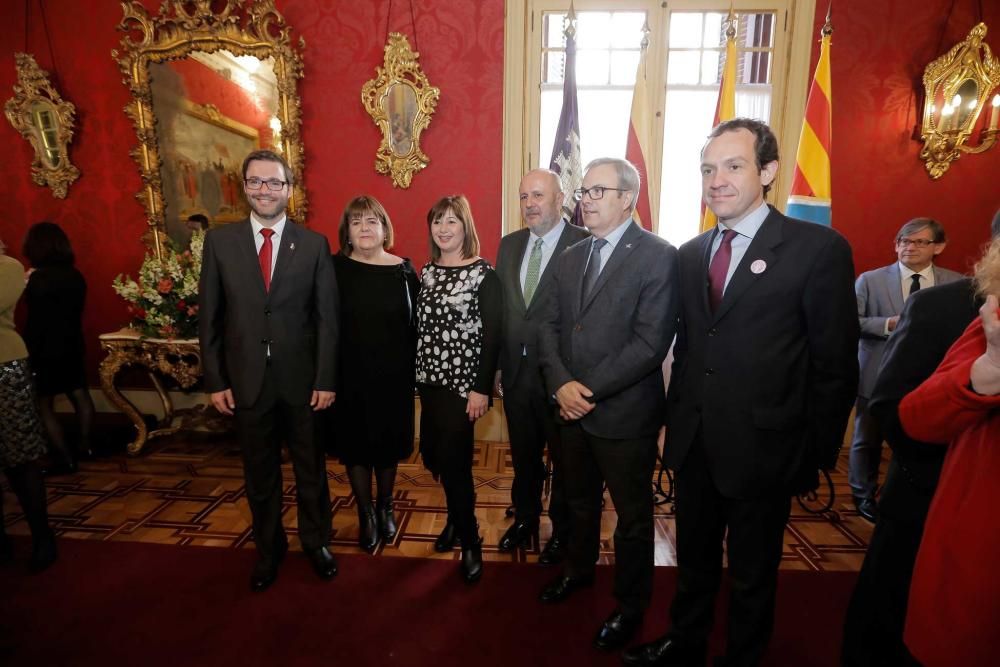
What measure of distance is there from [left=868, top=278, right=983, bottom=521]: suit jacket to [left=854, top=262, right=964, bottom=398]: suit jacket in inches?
77.5

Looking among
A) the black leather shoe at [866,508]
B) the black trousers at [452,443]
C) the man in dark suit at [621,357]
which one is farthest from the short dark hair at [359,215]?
the black leather shoe at [866,508]

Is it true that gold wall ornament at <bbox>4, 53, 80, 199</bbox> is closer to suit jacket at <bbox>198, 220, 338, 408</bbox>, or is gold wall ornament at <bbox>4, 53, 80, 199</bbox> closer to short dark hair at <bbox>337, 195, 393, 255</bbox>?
suit jacket at <bbox>198, 220, 338, 408</bbox>

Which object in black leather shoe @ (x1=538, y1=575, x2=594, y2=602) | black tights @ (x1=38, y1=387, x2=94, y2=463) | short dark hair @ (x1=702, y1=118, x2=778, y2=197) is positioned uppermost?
short dark hair @ (x1=702, y1=118, x2=778, y2=197)

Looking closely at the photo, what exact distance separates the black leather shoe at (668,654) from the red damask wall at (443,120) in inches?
119

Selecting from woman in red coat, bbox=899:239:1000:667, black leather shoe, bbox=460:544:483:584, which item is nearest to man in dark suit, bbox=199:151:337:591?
black leather shoe, bbox=460:544:483:584

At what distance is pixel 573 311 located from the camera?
1.84m

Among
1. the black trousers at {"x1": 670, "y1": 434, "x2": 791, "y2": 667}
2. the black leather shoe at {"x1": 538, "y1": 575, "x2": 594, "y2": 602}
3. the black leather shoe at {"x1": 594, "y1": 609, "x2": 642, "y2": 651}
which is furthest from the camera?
the black leather shoe at {"x1": 538, "y1": 575, "x2": 594, "y2": 602}

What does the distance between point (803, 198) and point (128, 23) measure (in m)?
5.32

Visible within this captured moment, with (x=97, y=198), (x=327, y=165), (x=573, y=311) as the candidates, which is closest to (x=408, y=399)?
(x=573, y=311)

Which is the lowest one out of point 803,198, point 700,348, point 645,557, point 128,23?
point 645,557

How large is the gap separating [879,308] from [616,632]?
8.69ft

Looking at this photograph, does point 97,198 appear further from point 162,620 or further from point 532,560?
point 532,560

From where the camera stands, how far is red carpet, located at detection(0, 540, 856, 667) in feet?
5.94

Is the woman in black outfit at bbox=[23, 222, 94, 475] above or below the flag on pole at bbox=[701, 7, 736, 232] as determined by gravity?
below
